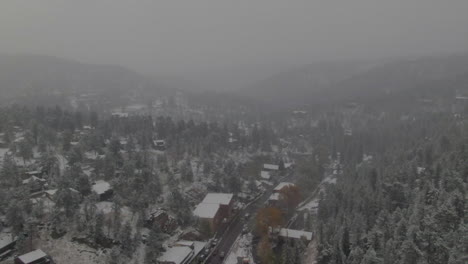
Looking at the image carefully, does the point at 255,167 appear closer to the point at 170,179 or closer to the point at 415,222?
the point at 170,179

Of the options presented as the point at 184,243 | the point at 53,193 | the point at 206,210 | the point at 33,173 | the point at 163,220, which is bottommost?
the point at 184,243

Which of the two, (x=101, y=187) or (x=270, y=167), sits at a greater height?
(x=101, y=187)

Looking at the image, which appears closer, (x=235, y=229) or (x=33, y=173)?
(x=33, y=173)

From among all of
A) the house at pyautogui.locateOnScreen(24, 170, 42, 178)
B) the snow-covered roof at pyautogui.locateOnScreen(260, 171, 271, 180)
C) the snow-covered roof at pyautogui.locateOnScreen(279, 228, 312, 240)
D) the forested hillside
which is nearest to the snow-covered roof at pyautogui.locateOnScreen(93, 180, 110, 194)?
the house at pyautogui.locateOnScreen(24, 170, 42, 178)

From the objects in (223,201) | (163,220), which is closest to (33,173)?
(163,220)

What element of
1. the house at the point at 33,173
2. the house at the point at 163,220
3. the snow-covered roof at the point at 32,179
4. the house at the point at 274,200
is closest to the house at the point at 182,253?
the house at the point at 163,220

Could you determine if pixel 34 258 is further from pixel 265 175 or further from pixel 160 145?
pixel 265 175
